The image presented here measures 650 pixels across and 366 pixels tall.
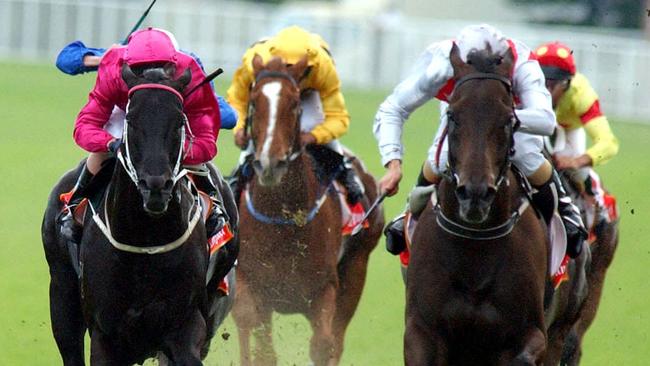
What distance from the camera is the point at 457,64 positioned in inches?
252

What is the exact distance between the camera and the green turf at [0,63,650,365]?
10.2m

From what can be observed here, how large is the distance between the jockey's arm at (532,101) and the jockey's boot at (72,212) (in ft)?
6.16

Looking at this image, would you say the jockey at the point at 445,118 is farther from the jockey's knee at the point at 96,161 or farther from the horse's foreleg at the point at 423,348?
the jockey's knee at the point at 96,161

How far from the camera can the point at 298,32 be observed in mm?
9562

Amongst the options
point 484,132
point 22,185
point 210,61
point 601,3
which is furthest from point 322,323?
point 601,3

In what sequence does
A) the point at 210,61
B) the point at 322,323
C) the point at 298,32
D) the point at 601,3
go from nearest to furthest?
the point at 322,323 → the point at 298,32 → the point at 210,61 → the point at 601,3

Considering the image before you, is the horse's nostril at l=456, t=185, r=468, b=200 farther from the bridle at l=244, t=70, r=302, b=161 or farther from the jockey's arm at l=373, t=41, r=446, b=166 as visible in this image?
the bridle at l=244, t=70, r=302, b=161

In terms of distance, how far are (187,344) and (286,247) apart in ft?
8.36

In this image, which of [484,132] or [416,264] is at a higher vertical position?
[484,132]

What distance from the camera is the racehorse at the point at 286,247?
347 inches

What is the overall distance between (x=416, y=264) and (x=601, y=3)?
2704 centimetres

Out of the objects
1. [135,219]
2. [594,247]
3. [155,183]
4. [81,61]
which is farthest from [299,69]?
[155,183]

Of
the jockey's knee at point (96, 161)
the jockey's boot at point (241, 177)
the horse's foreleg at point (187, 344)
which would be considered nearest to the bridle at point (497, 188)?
the horse's foreleg at point (187, 344)

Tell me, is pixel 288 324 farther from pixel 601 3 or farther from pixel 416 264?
pixel 601 3
